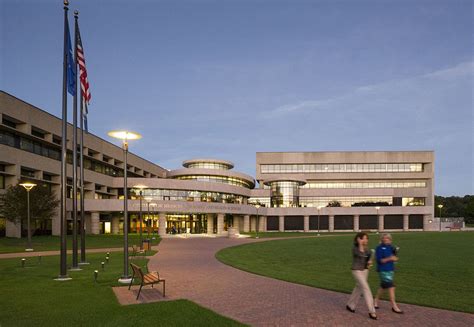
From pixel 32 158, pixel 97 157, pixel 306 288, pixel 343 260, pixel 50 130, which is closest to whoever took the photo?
pixel 306 288

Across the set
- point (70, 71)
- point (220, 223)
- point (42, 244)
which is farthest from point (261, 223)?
point (70, 71)

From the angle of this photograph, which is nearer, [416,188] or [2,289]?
[2,289]

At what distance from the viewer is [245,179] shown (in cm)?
8550

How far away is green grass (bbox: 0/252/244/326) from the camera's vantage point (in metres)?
8.61

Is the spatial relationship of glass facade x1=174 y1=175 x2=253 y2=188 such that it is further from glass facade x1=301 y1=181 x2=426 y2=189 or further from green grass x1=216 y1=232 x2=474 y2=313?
green grass x1=216 y1=232 x2=474 y2=313

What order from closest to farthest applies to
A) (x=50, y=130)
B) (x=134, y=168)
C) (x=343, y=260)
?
(x=343, y=260), (x=50, y=130), (x=134, y=168)

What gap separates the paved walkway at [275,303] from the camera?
8711mm

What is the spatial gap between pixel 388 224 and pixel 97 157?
6200cm

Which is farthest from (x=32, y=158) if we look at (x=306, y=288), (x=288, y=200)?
(x=288, y=200)

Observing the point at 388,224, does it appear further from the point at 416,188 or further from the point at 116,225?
the point at 116,225

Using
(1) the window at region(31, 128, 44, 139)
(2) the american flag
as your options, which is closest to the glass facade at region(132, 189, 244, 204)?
(1) the window at region(31, 128, 44, 139)

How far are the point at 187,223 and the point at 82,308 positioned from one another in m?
57.2

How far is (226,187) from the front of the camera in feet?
232

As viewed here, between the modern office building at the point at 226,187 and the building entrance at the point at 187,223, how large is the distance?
0.17 meters
